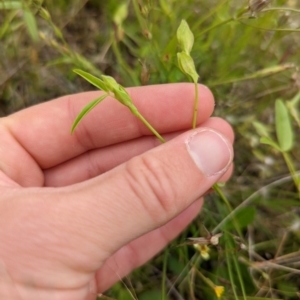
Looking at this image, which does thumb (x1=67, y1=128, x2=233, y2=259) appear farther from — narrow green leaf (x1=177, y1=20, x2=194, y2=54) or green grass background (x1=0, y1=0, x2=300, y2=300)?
green grass background (x1=0, y1=0, x2=300, y2=300)

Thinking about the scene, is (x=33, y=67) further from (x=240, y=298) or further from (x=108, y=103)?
(x=240, y=298)

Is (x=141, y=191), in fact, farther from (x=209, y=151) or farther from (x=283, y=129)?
(x=283, y=129)

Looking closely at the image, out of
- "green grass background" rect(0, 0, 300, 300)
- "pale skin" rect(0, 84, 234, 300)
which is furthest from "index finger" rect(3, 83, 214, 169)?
"pale skin" rect(0, 84, 234, 300)

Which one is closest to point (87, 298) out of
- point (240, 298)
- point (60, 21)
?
point (240, 298)

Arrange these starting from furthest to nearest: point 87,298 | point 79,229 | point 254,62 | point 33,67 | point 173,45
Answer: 1. point 33,67
2. point 254,62
3. point 173,45
4. point 87,298
5. point 79,229

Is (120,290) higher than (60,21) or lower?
lower

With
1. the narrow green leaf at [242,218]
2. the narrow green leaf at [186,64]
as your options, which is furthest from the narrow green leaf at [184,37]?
the narrow green leaf at [242,218]
